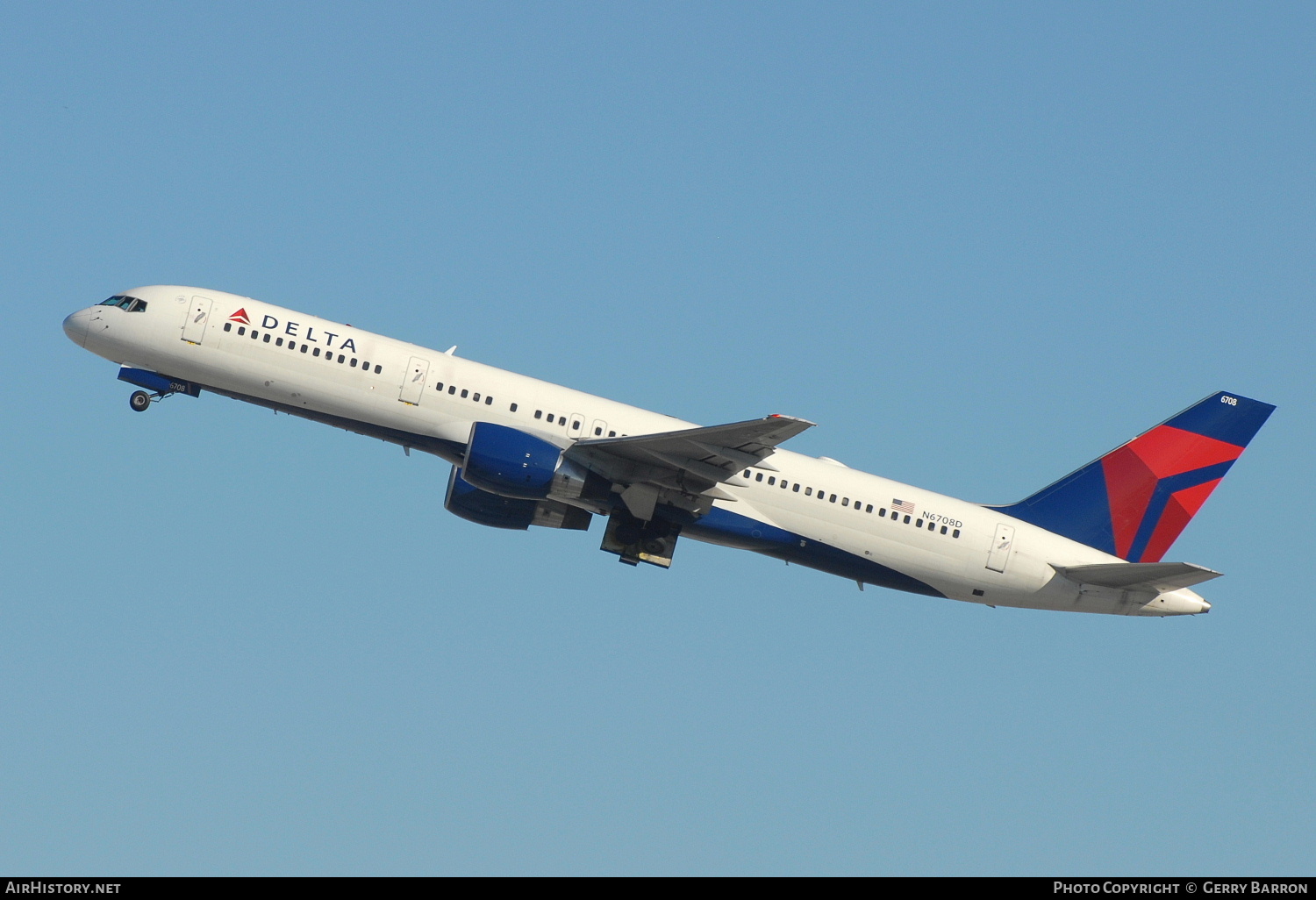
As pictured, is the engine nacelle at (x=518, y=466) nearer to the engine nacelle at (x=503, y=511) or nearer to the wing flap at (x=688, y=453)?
the wing flap at (x=688, y=453)

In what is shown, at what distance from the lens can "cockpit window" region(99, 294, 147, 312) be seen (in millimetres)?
43469

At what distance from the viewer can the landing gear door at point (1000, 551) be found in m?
45.5

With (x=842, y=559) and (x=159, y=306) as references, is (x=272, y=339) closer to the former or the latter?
(x=159, y=306)

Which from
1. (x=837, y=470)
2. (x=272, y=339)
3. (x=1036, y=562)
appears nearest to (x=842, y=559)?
(x=837, y=470)

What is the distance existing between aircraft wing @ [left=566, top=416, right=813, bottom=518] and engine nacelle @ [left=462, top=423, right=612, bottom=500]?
2.12 feet

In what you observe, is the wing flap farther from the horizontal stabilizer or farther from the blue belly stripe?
the horizontal stabilizer

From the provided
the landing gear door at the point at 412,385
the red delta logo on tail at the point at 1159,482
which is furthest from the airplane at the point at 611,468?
the red delta logo on tail at the point at 1159,482

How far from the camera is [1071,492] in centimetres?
4809

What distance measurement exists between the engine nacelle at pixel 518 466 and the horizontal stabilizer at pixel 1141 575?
54.4ft

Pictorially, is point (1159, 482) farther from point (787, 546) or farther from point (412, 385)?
point (412, 385)

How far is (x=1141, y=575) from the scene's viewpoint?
144 ft

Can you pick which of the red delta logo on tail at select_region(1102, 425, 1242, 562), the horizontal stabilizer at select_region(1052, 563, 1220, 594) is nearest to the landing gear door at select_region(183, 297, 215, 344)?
the horizontal stabilizer at select_region(1052, 563, 1220, 594)
